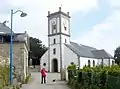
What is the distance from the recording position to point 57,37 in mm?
69500

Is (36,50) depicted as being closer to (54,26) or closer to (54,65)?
→ (54,65)

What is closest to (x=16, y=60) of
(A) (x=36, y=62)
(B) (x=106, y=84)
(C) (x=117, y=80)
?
(B) (x=106, y=84)

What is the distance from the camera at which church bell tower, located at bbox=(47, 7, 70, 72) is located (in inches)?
2726

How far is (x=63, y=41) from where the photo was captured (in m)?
69.6

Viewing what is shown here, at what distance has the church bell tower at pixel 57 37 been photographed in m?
69.2

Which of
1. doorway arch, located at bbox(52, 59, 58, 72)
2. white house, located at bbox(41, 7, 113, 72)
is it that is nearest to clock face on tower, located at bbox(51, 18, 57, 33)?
white house, located at bbox(41, 7, 113, 72)

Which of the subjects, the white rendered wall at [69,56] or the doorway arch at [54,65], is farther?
the doorway arch at [54,65]

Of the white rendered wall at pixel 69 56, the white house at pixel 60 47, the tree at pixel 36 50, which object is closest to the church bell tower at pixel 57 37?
the white house at pixel 60 47

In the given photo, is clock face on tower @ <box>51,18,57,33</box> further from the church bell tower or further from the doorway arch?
the doorway arch

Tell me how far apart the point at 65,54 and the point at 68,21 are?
956 centimetres

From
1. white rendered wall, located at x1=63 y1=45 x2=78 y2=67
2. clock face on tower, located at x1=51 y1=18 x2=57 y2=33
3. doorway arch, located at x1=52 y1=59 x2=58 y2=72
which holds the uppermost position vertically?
clock face on tower, located at x1=51 y1=18 x2=57 y2=33

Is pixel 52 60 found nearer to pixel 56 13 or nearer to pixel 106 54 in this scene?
pixel 56 13

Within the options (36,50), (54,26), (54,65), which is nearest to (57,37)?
(54,26)

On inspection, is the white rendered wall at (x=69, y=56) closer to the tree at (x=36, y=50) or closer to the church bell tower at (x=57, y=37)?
the church bell tower at (x=57, y=37)
